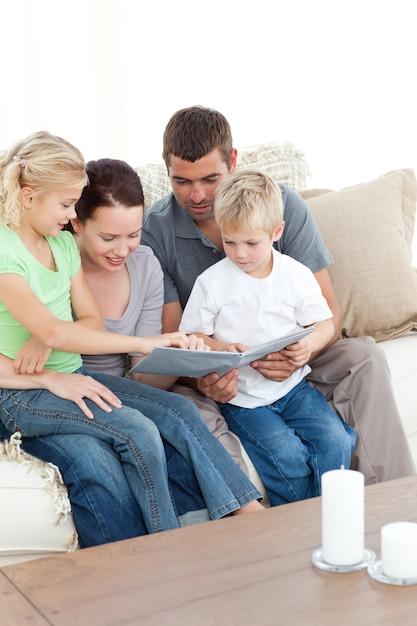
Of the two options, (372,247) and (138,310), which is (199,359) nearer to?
Answer: (138,310)

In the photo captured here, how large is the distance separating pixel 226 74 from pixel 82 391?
200 cm

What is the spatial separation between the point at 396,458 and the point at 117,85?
175 cm

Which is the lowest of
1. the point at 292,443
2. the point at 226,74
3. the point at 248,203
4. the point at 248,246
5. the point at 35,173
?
the point at 292,443

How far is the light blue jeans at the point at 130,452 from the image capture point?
1.87 m

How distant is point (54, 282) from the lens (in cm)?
206

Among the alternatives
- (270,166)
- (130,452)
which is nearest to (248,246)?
(130,452)

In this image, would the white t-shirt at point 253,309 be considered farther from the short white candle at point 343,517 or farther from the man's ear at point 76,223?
the short white candle at point 343,517

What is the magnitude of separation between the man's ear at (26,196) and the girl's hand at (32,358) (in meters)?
0.30

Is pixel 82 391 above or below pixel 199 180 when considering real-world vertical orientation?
below

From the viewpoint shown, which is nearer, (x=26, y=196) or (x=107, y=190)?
(x=26, y=196)

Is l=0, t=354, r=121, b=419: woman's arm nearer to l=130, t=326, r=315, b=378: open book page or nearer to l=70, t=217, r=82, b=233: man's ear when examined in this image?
l=130, t=326, r=315, b=378: open book page

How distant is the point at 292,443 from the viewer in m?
2.12

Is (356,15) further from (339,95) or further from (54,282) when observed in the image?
(54,282)

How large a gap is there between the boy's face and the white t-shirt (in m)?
0.05
